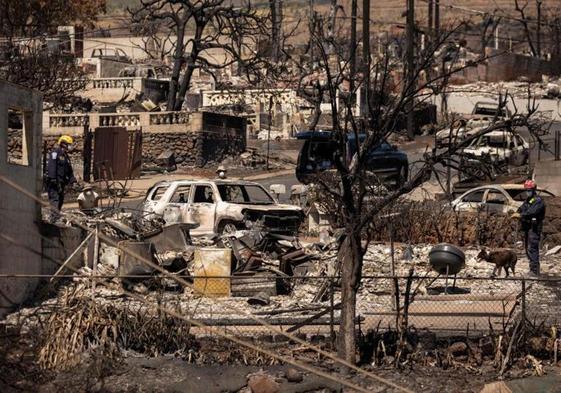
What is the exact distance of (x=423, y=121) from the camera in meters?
57.2

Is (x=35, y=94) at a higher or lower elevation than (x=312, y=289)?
higher

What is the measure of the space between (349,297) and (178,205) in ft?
29.5

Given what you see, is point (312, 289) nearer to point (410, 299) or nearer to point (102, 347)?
point (410, 299)

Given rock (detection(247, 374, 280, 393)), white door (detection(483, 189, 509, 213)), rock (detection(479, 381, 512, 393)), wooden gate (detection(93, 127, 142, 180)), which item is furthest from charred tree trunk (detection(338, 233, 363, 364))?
wooden gate (detection(93, 127, 142, 180))

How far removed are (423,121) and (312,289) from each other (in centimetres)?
3675

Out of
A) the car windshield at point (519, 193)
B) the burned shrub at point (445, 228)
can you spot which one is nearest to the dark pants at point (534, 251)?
the burned shrub at point (445, 228)

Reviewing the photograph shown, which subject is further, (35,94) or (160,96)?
(160,96)

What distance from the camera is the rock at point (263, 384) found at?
17.0 meters

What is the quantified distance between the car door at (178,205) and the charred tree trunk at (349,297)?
8.41 meters

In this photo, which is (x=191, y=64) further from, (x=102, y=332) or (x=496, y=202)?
(x=102, y=332)

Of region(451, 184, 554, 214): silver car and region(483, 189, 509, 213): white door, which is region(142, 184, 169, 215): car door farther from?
region(483, 189, 509, 213): white door

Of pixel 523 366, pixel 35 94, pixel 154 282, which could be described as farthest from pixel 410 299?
pixel 35 94

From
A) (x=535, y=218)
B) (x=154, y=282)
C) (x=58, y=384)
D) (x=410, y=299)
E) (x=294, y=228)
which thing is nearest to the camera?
(x=58, y=384)

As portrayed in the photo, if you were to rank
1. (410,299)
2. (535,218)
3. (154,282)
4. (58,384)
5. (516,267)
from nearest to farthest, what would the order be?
(58,384) → (410,299) → (154,282) → (535,218) → (516,267)
